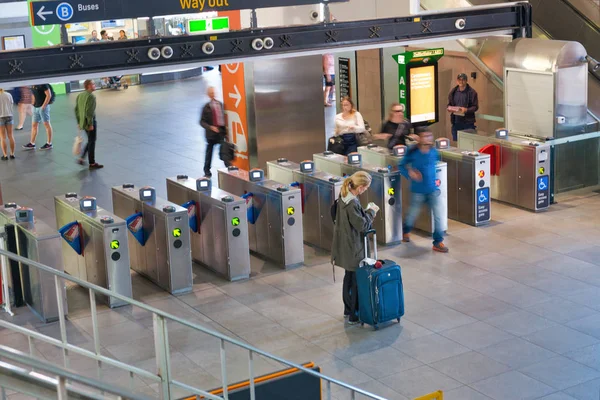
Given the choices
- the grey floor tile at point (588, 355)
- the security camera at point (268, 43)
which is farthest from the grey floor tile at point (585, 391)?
the security camera at point (268, 43)

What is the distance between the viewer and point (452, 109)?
609 inches

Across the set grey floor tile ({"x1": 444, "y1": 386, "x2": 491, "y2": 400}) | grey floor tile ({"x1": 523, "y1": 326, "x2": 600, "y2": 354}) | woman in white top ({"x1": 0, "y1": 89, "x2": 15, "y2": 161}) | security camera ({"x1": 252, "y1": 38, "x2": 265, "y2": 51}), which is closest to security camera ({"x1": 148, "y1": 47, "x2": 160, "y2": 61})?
security camera ({"x1": 252, "y1": 38, "x2": 265, "y2": 51})

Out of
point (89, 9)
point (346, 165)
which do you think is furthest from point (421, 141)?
point (89, 9)

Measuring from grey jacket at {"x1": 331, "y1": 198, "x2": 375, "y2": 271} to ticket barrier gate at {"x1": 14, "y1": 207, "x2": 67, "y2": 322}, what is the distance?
2.97 metres

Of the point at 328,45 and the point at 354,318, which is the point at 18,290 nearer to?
the point at 354,318

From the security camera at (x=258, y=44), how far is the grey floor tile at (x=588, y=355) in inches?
217

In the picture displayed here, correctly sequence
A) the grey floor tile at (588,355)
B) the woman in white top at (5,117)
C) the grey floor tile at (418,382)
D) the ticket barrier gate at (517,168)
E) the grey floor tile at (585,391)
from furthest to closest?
the woman in white top at (5,117) → the ticket barrier gate at (517,168) → the grey floor tile at (588,355) → the grey floor tile at (418,382) → the grey floor tile at (585,391)

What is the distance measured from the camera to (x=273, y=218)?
1157cm

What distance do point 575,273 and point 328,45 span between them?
171 inches

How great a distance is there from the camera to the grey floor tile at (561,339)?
8.92 meters

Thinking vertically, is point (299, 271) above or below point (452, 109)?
below

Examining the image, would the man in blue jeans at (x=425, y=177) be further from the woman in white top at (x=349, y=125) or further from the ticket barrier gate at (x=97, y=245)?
the ticket barrier gate at (x=97, y=245)

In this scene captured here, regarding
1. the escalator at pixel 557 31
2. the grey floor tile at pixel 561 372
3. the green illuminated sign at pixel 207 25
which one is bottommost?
the grey floor tile at pixel 561 372

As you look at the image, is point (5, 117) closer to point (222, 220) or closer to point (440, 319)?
point (222, 220)
